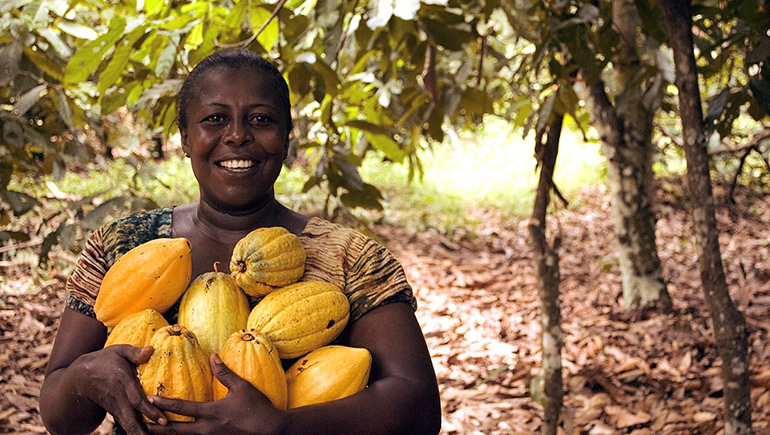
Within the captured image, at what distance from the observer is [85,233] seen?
2668 millimetres

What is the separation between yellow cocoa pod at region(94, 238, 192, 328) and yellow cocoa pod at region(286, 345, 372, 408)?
26 centimetres

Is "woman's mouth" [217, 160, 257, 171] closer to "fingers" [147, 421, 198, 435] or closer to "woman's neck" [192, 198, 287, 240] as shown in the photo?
"woman's neck" [192, 198, 287, 240]

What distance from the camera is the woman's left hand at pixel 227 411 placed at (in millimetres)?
1051

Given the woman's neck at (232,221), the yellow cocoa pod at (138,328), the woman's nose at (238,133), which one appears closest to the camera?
the yellow cocoa pod at (138,328)

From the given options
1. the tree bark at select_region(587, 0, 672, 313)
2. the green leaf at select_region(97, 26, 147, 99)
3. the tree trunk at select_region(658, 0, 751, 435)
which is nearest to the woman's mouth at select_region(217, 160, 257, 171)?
the green leaf at select_region(97, 26, 147, 99)

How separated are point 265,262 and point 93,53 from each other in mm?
1018

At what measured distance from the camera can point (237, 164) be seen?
1399 millimetres

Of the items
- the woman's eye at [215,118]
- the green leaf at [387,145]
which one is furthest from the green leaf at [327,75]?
the woman's eye at [215,118]

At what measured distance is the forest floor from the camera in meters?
2.80

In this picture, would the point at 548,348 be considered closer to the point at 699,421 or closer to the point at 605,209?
the point at 699,421

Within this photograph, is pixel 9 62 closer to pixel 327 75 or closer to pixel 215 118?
pixel 327 75

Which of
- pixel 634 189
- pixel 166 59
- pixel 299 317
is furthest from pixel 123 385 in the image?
pixel 634 189

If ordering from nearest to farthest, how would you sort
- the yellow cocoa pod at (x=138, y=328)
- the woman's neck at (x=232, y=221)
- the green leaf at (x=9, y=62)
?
the yellow cocoa pod at (x=138, y=328), the woman's neck at (x=232, y=221), the green leaf at (x=9, y=62)

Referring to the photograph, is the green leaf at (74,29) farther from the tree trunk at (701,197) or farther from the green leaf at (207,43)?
the tree trunk at (701,197)
